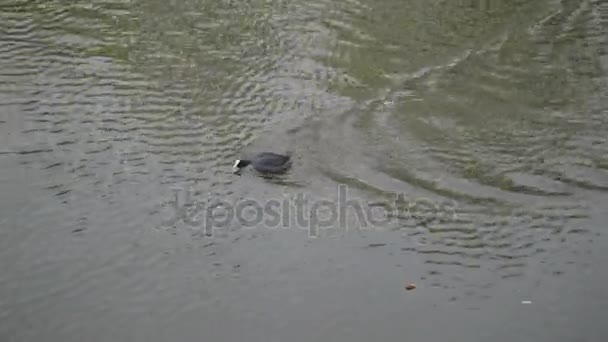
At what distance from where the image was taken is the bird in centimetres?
839

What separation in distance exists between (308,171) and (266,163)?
0.44 metres

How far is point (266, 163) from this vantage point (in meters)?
8.40

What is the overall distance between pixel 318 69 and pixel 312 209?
3136 millimetres

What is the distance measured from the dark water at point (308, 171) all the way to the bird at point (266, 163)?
103mm

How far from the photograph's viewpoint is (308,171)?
8531mm

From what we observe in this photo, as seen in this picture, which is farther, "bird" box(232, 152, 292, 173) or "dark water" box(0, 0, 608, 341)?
"bird" box(232, 152, 292, 173)

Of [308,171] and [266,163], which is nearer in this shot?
[266,163]

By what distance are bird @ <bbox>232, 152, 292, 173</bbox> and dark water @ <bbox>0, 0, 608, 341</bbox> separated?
4.0 inches

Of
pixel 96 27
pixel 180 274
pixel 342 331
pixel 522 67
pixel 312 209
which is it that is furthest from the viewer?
pixel 96 27

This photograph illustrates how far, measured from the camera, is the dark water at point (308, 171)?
6848mm

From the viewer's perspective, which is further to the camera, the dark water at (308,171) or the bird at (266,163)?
the bird at (266,163)

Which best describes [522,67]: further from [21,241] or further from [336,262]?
[21,241]

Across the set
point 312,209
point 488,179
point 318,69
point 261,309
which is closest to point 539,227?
point 488,179

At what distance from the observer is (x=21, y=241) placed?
7.66 meters
